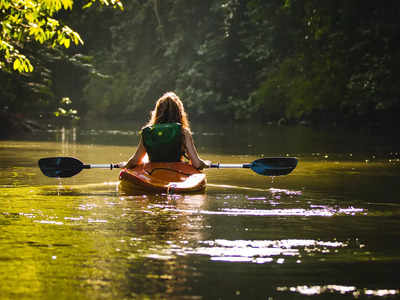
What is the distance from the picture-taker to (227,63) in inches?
2138


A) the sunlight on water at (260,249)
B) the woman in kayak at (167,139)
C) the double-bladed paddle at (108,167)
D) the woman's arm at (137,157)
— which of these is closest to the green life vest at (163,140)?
the woman in kayak at (167,139)

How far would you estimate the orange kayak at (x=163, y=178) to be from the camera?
12.2m

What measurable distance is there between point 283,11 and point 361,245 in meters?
35.8

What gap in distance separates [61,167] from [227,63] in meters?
41.2

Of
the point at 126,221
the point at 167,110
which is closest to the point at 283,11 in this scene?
the point at 167,110

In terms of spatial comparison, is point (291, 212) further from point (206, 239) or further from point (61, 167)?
point (61, 167)

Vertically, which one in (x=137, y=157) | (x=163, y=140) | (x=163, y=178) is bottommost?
(x=163, y=178)

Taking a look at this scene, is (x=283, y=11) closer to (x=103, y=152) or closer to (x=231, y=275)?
(x=103, y=152)

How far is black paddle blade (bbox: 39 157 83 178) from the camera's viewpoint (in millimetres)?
13445

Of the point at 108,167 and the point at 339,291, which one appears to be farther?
the point at 108,167

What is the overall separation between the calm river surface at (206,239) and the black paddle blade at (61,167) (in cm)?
19

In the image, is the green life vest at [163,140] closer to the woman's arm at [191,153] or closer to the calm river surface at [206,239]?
the woman's arm at [191,153]

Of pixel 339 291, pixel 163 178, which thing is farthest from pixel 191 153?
pixel 339 291

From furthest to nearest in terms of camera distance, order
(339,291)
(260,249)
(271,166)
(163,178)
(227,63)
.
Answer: (227,63) < (271,166) < (163,178) < (260,249) < (339,291)
